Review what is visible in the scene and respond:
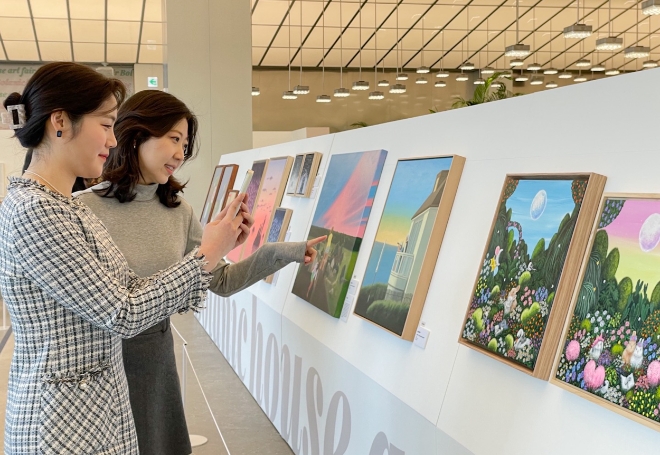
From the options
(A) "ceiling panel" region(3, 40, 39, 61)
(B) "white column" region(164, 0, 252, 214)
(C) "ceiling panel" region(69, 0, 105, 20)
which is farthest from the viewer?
(A) "ceiling panel" region(3, 40, 39, 61)

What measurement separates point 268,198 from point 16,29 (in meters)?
13.7

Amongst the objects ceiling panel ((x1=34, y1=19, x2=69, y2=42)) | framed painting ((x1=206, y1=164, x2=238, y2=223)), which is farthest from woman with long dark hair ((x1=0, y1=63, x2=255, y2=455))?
ceiling panel ((x1=34, y1=19, x2=69, y2=42))

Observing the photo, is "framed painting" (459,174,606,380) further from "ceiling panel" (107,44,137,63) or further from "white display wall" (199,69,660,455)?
"ceiling panel" (107,44,137,63)

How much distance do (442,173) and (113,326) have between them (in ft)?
4.19

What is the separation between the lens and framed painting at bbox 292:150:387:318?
10.4ft

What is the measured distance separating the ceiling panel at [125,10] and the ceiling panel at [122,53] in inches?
43.4

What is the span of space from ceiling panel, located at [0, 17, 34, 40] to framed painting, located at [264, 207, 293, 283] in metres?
13.8

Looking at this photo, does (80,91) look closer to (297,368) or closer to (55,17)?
(297,368)

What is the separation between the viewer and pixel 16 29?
1636 centimetres

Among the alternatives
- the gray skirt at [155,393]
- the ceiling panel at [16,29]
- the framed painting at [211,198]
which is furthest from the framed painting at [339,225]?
the ceiling panel at [16,29]

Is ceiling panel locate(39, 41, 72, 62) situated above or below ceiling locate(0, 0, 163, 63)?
below

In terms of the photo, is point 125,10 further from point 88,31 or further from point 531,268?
point 531,268

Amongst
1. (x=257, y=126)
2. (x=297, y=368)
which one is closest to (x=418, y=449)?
(x=297, y=368)

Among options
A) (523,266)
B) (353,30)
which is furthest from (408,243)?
(353,30)
